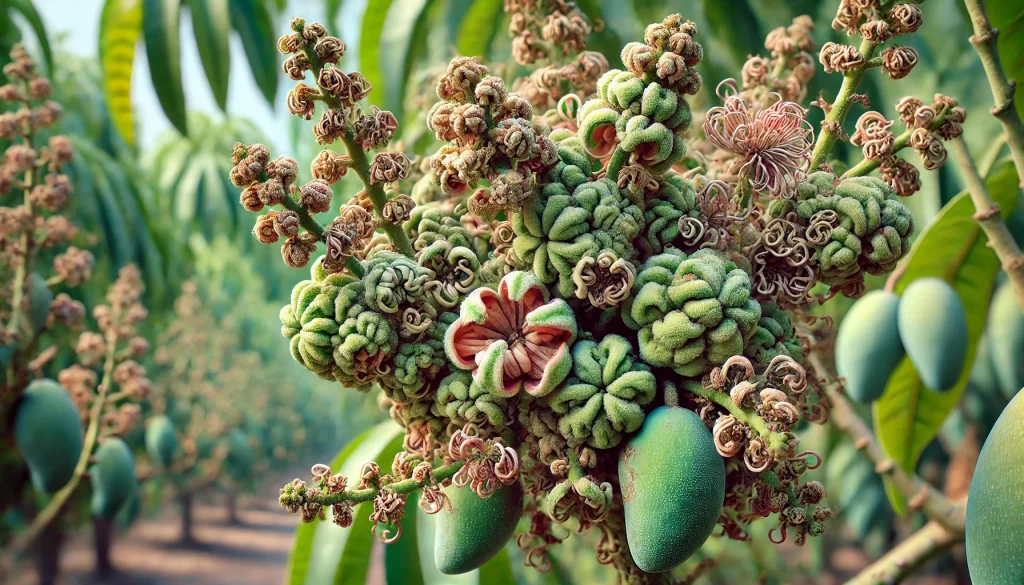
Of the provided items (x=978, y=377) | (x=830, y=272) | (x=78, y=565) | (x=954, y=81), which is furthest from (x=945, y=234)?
(x=78, y=565)

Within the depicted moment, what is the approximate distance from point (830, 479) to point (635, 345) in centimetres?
378

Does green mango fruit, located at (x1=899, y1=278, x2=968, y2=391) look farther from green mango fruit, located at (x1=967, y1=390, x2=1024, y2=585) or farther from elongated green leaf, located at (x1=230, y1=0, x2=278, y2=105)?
elongated green leaf, located at (x1=230, y1=0, x2=278, y2=105)

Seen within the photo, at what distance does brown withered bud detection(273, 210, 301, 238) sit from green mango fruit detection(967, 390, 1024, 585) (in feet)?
2.02

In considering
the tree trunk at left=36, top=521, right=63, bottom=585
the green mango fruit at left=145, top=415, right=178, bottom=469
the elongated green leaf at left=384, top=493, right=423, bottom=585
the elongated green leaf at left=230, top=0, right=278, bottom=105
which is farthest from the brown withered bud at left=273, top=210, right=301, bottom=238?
the tree trunk at left=36, top=521, right=63, bottom=585

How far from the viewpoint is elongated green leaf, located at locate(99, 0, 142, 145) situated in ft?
6.14

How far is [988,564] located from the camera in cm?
70

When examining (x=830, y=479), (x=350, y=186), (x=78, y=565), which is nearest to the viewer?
(x=350, y=186)

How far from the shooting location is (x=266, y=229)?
2.15ft

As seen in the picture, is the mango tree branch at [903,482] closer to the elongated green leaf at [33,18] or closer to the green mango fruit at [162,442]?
the elongated green leaf at [33,18]

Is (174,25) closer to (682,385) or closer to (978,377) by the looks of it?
(682,385)

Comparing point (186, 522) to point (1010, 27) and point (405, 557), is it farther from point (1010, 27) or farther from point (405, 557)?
point (1010, 27)

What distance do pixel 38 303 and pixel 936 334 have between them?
1543 millimetres

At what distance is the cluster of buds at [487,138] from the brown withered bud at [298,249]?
117 mm

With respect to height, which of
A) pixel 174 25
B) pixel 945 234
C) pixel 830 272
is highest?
pixel 174 25
